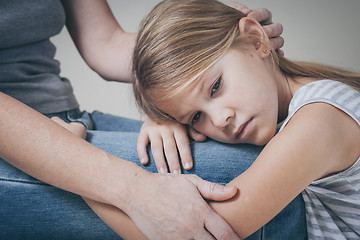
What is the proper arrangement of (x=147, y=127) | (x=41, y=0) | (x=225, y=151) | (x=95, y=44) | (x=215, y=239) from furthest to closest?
(x=95, y=44)
(x=41, y=0)
(x=147, y=127)
(x=225, y=151)
(x=215, y=239)

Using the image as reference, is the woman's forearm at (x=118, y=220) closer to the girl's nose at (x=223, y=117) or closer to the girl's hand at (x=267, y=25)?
the girl's nose at (x=223, y=117)

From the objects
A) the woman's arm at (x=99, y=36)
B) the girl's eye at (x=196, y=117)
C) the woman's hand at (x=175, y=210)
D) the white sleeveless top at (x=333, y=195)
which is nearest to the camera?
the woman's hand at (x=175, y=210)

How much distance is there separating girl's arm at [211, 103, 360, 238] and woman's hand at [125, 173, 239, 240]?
24 mm

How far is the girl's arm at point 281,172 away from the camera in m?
0.63

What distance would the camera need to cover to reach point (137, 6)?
91.2 inches

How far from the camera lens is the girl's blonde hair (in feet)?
2.69

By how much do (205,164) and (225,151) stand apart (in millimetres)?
56

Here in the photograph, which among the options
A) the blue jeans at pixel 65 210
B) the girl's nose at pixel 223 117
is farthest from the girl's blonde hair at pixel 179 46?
the blue jeans at pixel 65 210

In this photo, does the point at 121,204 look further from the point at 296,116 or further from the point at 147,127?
the point at 296,116

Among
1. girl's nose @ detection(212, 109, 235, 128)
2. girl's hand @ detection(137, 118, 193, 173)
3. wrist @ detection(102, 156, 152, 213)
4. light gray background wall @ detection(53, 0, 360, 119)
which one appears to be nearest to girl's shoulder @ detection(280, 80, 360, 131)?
girl's nose @ detection(212, 109, 235, 128)

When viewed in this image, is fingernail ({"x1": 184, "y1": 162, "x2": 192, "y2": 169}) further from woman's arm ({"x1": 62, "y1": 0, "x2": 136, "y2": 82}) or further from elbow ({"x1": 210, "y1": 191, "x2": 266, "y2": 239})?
woman's arm ({"x1": 62, "y1": 0, "x2": 136, "y2": 82})

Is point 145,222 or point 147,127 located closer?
point 145,222

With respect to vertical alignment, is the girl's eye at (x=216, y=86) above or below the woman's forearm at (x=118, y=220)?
above

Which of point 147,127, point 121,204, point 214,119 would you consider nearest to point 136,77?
point 147,127
